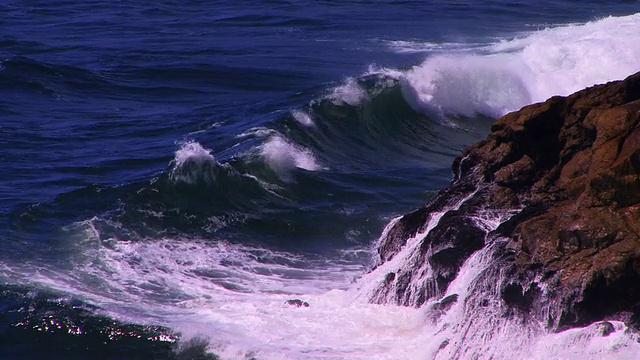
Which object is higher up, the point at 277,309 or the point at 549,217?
the point at 549,217

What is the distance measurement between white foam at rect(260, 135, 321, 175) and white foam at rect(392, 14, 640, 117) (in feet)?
13.8

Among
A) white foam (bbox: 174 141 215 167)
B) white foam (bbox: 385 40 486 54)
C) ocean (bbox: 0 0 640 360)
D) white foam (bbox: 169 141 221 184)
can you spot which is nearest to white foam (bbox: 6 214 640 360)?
ocean (bbox: 0 0 640 360)

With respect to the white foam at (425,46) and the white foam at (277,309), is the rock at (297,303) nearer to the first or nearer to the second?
the white foam at (277,309)

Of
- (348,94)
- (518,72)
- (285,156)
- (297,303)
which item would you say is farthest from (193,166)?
(518,72)

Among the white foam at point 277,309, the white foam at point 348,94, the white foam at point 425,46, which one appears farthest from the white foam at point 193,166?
the white foam at point 425,46

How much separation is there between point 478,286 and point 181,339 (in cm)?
304

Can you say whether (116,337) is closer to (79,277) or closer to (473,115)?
(79,277)

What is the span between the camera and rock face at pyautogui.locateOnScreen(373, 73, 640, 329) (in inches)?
355

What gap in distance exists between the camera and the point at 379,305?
1117 centimetres

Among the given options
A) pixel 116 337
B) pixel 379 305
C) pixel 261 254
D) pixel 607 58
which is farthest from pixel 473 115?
pixel 116 337

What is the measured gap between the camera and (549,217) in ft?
32.1

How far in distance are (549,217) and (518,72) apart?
46.9ft

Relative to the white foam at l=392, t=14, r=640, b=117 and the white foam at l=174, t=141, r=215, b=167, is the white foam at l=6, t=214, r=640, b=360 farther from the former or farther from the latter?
the white foam at l=392, t=14, r=640, b=117

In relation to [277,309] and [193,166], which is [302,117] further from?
[277,309]
